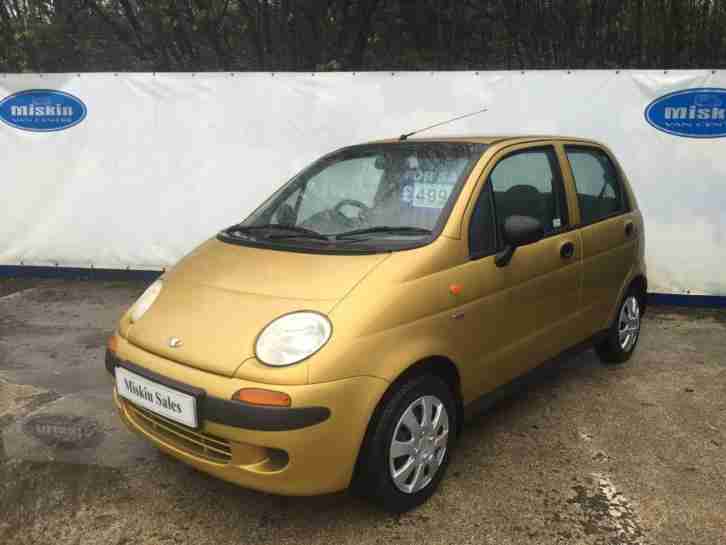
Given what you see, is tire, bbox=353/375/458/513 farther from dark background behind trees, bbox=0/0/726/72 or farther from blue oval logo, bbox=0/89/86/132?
dark background behind trees, bbox=0/0/726/72

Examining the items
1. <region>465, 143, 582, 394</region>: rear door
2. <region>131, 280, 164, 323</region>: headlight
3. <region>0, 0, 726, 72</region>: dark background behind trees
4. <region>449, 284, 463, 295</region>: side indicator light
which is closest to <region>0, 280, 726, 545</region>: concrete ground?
<region>465, 143, 582, 394</region>: rear door

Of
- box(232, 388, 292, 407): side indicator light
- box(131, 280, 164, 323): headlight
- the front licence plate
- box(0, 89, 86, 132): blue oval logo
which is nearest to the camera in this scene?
box(232, 388, 292, 407): side indicator light

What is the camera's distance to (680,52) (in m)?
8.35

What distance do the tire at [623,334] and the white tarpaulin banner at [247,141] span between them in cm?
156

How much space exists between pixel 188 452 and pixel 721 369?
12.6 feet

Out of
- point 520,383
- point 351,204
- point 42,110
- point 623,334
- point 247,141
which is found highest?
point 42,110

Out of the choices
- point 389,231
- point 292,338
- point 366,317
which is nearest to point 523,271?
point 389,231

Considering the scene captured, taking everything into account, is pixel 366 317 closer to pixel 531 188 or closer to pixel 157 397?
pixel 157 397

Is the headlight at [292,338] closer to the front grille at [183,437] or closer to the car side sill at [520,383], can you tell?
the front grille at [183,437]

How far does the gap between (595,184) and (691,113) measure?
2.30 meters

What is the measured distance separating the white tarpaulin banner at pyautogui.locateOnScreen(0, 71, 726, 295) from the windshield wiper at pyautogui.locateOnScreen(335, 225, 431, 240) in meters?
→ 3.15

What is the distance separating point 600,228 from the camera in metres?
4.07

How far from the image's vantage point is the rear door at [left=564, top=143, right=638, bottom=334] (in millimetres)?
3967

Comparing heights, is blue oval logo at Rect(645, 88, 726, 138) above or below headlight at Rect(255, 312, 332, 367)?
above
